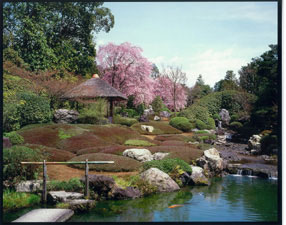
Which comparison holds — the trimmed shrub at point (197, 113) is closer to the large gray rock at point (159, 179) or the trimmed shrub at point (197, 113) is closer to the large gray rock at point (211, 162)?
the large gray rock at point (211, 162)

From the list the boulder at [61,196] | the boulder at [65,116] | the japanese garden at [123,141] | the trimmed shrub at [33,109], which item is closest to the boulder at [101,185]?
the japanese garden at [123,141]

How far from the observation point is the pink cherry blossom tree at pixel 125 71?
1537cm

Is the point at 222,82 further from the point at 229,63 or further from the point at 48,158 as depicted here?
the point at 48,158

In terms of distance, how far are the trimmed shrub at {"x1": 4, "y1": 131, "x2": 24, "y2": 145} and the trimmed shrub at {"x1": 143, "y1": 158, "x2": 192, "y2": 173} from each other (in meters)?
3.38

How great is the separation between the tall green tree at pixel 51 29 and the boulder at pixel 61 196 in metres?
4.48

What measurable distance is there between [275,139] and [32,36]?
737 centimetres

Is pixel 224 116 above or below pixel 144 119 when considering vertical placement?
above

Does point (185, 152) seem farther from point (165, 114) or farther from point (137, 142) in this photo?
point (165, 114)

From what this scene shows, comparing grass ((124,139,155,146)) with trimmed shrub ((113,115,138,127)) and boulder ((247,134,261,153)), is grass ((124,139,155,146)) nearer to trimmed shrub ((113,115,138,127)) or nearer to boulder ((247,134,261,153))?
trimmed shrub ((113,115,138,127))

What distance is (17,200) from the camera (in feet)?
21.9

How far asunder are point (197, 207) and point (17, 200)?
152 inches

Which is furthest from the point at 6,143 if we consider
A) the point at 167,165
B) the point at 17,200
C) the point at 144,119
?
the point at 144,119

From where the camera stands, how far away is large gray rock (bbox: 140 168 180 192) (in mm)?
8148

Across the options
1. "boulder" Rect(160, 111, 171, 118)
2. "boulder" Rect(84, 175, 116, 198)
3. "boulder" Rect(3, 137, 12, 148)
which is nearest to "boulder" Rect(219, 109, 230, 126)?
"boulder" Rect(160, 111, 171, 118)
